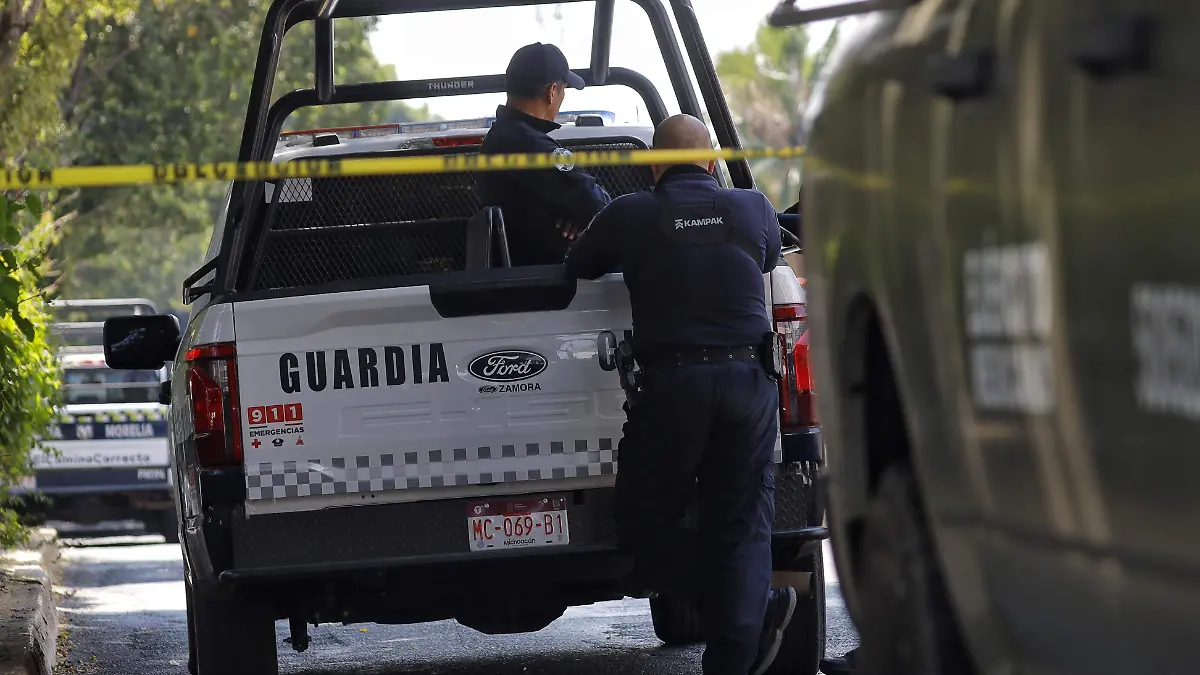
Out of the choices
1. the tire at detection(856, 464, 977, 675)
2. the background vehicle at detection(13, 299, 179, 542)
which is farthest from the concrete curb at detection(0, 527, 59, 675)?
the background vehicle at detection(13, 299, 179, 542)

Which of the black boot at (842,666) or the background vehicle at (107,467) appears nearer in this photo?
the black boot at (842,666)

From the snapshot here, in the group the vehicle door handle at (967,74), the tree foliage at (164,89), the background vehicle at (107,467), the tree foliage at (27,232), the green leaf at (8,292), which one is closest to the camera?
the vehicle door handle at (967,74)

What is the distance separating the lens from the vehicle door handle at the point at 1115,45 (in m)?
2.54

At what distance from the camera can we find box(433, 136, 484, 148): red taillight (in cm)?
787

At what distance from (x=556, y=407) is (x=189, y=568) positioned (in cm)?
137

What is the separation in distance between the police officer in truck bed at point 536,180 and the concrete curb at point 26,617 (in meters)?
2.45

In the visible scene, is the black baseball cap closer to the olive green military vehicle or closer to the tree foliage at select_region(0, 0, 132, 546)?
the tree foliage at select_region(0, 0, 132, 546)

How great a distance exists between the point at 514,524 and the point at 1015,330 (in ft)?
11.4

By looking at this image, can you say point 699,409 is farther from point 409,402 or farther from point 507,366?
point 409,402

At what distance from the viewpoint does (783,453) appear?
647cm

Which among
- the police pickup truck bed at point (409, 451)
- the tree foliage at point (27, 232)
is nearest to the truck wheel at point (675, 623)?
the police pickup truck bed at point (409, 451)

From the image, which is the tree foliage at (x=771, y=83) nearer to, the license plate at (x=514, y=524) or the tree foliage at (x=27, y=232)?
the tree foliage at (x=27, y=232)

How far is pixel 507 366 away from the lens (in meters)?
6.29

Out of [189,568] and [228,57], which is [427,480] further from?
[228,57]
